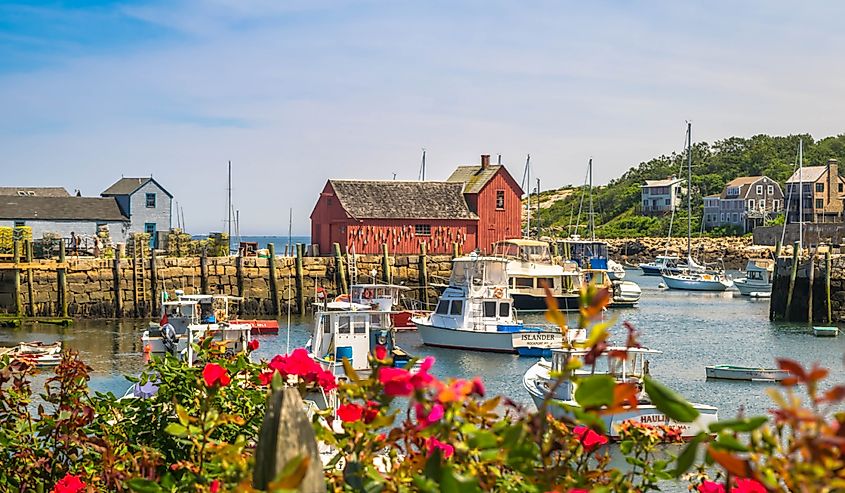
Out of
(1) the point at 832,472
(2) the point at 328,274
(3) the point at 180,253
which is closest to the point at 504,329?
(2) the point at 328,274

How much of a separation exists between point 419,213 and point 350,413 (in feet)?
176

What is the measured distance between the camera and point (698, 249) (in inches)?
4168

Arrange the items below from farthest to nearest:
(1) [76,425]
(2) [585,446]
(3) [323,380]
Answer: (1) [76,425] < (3) [323,380] < (2) [585,446]

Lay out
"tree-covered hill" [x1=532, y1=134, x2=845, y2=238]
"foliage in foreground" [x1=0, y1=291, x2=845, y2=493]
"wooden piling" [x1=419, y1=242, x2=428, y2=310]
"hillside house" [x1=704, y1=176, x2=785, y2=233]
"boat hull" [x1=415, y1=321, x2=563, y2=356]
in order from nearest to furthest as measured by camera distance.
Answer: "foliage in foreground" [x1=0, y1=291, x2=845, y2=493]
"boat hull" [x1=415, y1=321, x2=563, y2=356]
"wooden piling" [x1=419, y1=242, x2=428, y2=310]
"hillside house" [x1=704, y1=176, x2=785, y2=233]
"tree-covered hill" [x1=532, y1=134, x2=845, y2=238]

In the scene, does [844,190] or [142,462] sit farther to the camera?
[844,190]

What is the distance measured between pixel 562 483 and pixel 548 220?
13728 cm

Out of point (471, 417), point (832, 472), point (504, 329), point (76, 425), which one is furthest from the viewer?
point (504, 329)

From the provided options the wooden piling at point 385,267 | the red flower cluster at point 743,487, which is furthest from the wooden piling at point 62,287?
the red flower cluster at point 743,487

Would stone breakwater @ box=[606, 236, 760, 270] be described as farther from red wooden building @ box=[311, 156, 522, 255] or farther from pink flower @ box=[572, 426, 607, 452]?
pink flower @ box=[572, 426, 607, 452]

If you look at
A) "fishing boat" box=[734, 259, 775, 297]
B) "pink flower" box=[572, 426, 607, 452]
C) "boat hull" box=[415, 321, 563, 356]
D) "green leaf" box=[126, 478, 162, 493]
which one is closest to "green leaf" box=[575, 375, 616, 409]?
"pink flower" box=[572, 426, 607, 452]

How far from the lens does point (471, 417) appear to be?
333 cm

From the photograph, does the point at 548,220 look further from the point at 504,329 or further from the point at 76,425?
the point at 76,425

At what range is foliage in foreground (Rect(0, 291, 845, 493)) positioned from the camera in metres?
2.58

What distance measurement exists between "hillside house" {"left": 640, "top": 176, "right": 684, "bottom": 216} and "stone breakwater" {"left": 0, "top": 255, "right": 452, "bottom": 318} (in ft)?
279
